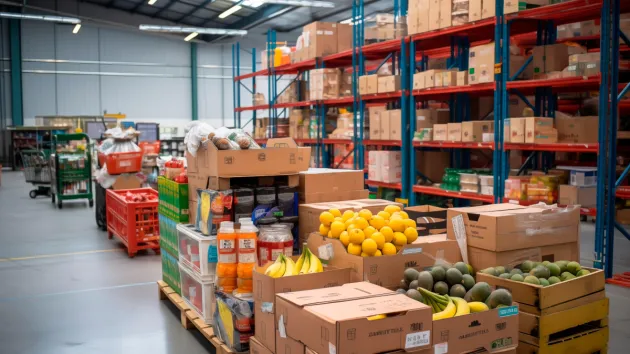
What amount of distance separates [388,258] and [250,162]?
1362 millimetres

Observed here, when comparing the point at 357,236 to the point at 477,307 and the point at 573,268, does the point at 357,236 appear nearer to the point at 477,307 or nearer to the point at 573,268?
the point at 477,307

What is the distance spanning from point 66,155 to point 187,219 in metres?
7.63

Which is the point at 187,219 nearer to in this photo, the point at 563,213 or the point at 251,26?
→ the point at 563,213

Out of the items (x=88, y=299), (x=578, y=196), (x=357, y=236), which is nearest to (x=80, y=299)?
(x=88, y=299)

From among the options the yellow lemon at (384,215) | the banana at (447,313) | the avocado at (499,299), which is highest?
the yellow lemon at (384,215)

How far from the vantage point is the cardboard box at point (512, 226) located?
354cm

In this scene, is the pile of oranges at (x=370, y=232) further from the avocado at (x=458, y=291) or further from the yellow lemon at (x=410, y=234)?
the avocado at (x=458, y=291)

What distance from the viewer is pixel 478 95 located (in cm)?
813

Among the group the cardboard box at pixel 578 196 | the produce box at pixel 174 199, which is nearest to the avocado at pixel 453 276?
the produce box at pixel 174 199

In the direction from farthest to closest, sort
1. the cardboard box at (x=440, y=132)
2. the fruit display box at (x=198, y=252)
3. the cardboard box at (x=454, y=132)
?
the cardboard box at (x=440, y=132), the cardboard box at (x=454, y=132), the fruit display box at (x=198, y=252)

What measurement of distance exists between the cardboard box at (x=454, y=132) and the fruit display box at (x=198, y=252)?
152 inches

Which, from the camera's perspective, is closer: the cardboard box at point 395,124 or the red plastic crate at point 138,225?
the red plastic crate at point 138,225

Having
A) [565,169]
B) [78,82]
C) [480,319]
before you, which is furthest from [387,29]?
[78,82]

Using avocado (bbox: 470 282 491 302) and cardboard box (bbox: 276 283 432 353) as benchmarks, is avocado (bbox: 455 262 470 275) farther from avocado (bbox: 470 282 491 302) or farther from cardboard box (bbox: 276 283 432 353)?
cardboard box (bbox: 276 283 432 353)
